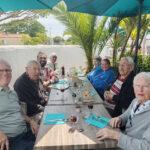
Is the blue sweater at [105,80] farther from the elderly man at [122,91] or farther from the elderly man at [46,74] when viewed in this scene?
the elderly man at [46,74]

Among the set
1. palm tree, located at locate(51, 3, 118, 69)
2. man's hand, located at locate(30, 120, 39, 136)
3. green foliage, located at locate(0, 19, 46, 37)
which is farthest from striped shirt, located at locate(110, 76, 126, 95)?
green foliage, located at locate(0, 19, 46, 37)

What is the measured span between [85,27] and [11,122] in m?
4.30

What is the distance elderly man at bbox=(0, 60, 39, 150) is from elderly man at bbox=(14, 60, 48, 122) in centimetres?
37

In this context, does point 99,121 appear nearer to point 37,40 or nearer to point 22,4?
point 22,4

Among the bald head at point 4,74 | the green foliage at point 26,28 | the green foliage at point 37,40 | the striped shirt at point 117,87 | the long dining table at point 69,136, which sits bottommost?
the long dining table at point 69,136

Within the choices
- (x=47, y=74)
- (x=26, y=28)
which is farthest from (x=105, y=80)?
(x=26, y=28)

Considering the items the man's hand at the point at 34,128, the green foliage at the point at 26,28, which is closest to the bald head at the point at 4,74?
the man's hand at the point at 34,128

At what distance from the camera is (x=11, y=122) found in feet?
5.36

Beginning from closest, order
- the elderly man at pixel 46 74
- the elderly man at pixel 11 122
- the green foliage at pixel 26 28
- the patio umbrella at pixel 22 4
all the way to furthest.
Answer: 1. the elderly man at pixel 11 122
2. the patio umbrella at pixel 22 4
3. the elderly man at pixel 46 74
4. the green foliage at pixel 26 28

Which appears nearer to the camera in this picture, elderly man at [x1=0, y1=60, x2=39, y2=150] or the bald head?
elderly man at [x1=0, y1=60, x2=39, y2=150]

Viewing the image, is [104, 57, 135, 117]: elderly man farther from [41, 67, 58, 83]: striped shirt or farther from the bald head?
the bald head

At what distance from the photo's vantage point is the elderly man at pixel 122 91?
2037 mm

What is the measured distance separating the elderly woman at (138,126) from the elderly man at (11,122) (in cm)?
92

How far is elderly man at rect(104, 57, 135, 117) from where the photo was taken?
204 cm
